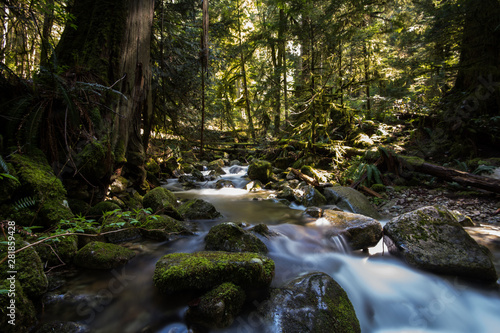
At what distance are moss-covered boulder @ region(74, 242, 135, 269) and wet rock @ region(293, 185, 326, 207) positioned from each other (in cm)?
452

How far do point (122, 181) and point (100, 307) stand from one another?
9.96ft

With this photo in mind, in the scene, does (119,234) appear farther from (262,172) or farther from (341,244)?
(262,172)

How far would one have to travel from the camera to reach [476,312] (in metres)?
2.60

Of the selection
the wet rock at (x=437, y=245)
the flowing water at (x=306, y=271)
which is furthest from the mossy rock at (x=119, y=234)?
the wet rock at (x=437, y=245)

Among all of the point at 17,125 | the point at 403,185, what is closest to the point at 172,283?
the point at 17,125

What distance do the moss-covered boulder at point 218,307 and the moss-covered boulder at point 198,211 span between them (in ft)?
8.83

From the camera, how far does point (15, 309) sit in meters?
1.62

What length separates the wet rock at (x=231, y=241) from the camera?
124 inches

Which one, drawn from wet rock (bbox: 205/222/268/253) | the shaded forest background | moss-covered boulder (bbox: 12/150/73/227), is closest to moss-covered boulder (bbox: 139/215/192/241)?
wet rock (bbox: 205/222/268/253)

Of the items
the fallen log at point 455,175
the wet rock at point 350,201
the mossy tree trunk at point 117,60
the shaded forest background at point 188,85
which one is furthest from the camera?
the wet rock at point 350,201

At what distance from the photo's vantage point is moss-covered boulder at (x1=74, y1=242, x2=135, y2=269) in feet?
8.25

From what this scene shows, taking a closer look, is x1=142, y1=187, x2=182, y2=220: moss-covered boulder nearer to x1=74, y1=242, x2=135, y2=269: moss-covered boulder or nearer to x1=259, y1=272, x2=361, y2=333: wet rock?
x1=74, y1=242, x2=135, y2=269: moss-covered boulder

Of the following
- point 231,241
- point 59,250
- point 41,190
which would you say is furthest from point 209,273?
point 41,190

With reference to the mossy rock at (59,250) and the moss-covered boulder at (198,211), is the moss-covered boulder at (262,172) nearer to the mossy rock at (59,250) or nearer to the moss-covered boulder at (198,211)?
the moss-covered boulder at (198,211)
